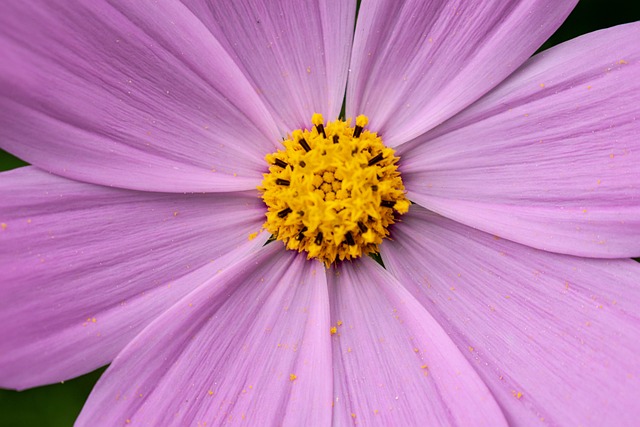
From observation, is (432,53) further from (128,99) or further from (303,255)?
(128,99)

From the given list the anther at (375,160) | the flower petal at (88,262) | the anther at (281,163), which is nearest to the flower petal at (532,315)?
the anther at (375,160)

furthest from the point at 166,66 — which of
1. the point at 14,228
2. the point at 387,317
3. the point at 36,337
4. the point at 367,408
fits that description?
the point at 367,408

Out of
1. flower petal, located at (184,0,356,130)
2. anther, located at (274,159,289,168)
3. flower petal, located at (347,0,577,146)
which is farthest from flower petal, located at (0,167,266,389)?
A: flower petal, located at (347,0,577,146)

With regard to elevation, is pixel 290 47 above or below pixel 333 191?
above

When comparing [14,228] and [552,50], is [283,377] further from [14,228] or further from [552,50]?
[552,50]

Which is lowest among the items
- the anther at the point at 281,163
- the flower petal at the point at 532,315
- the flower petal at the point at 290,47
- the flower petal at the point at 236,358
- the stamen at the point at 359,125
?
the flower petal at the point at 236,358

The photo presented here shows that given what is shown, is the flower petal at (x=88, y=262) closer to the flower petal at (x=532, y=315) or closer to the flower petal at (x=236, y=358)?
the flower petal at (x=236, y=358)

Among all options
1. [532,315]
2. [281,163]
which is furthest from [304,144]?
[532,315]
